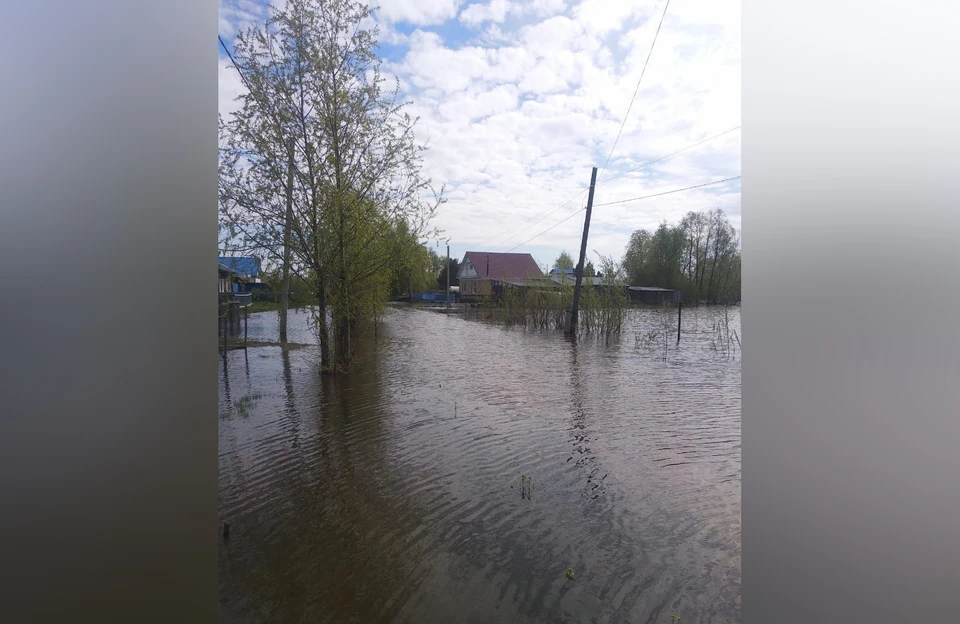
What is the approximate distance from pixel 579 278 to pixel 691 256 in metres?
2.74

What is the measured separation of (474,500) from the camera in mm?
2311

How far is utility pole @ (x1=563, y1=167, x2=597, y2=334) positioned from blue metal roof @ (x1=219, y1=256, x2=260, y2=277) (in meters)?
5.39

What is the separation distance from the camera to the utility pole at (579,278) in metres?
8.13

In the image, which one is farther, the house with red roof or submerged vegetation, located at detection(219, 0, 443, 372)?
the house with red roof

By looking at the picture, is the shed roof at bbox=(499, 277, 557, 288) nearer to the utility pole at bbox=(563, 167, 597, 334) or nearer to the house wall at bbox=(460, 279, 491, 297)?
the utility pole at bbox=(563, 167, 597, 334)

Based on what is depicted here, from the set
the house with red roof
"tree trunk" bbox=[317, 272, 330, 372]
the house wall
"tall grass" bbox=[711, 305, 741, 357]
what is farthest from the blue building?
the house wall

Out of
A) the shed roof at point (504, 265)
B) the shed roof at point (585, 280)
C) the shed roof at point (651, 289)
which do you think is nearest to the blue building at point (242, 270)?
the shed roof at point (651, 289)

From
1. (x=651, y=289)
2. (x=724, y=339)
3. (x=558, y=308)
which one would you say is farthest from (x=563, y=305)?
(x=724, y=339)

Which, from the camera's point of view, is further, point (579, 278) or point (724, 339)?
point (579, 278)

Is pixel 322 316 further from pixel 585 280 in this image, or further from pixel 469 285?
pixel 469 285

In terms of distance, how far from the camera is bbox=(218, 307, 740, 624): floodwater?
1.57m
